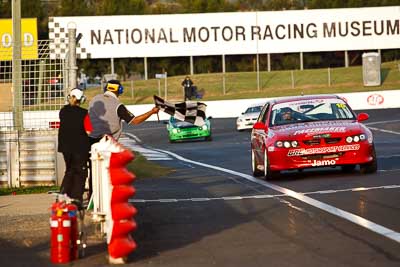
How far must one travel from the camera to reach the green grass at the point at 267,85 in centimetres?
6262

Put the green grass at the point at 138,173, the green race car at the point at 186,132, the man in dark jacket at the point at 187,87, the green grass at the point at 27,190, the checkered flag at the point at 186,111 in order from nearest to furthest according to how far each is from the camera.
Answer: the checkered flag at the point at 186,111
the green grass at the point at 27,190
the green grass at the point at 138,173
the green race car at the point at 186,132
the man in dark jacket at the point at 187,87

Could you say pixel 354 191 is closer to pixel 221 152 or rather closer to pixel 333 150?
pixel 333 150

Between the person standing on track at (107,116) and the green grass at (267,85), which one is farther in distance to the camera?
the green grass at (267,85)

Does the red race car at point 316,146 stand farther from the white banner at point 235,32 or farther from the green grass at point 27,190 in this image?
the white banner at point 235,32

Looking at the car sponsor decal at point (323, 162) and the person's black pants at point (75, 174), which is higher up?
the person's black pants at point (75, 174)

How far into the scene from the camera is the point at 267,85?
6594 cm

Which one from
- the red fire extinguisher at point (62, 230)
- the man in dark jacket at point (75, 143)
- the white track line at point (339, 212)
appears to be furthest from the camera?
the man in dark jacket at point (75, 143)

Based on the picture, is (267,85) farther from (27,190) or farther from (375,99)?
(27,190)

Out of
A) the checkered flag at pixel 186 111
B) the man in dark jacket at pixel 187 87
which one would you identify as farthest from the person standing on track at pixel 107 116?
the man in dark jacket at pixel 187 87

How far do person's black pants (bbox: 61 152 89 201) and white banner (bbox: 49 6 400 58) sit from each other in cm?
5766

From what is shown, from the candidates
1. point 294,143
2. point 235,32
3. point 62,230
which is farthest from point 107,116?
point 235,32

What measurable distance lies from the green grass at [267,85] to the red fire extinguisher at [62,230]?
5119 centimetres

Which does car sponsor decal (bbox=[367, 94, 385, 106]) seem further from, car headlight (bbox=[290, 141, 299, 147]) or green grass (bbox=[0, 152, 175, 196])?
car headlight (bbox=[290, 141, 299, 147])

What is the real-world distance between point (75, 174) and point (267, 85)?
180ft
